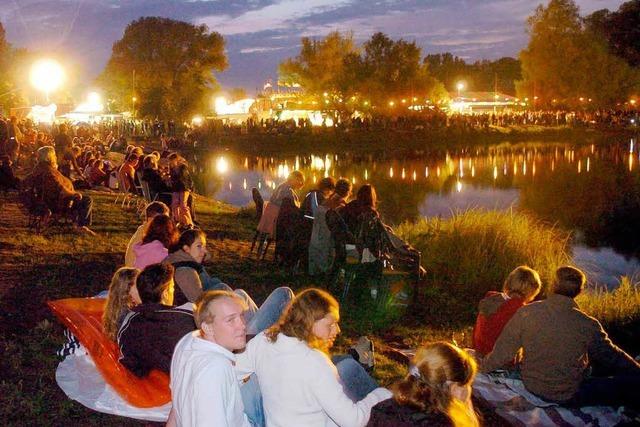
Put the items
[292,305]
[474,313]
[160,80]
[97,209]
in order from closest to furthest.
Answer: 1. [292,305]
2. [474,313]
3. [97,209]
4. [160,80]

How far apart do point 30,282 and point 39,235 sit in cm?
282

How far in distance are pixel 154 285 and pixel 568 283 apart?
2532mm

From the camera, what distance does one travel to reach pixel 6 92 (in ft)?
134

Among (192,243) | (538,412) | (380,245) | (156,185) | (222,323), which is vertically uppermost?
(222,323)

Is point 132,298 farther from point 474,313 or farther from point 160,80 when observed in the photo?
point 160,80

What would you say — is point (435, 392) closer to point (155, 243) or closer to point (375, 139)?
point (155, 243)

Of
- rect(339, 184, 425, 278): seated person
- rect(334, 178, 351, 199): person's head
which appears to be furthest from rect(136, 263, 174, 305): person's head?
rect(334, 178, 351, 199): person's head

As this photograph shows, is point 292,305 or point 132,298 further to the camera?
point 132,298

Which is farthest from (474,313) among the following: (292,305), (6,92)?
(6,92)

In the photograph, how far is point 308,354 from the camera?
3277mm

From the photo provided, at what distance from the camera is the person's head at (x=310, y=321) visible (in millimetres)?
3330

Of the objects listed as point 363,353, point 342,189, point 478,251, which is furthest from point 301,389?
point 478,251

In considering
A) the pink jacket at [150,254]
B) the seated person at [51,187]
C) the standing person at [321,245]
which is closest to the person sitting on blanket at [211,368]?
the pink jacket at [150,254]

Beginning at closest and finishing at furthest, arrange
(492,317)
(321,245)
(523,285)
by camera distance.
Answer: (523,285) → (492,317) → (321,245)
